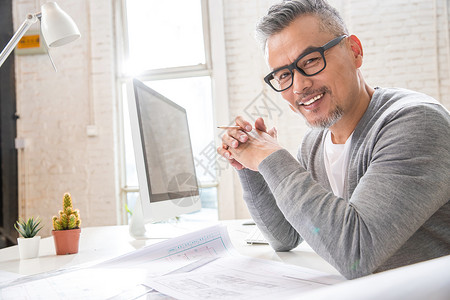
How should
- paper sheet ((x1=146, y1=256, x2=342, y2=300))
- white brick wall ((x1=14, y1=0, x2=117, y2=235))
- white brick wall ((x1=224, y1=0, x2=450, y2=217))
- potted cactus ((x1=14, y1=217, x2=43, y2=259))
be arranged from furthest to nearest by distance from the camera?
1. white brick wall ((x1=14, y1=0, x2=117, y2=235))
2. white brick wall ((x1=224, y1=0, x2=450, y2=217))
3. potted cactus ((x1=14, y1=217, x2=43, y2=259))
4. paper sheet ((x1=146, y1=256, x2=342, y2=300))

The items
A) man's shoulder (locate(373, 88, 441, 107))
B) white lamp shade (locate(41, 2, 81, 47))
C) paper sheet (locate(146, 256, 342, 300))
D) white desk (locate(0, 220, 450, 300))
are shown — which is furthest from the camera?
white lamp shade (locate(41, 2, 81, 47))

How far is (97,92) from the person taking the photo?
3828mm

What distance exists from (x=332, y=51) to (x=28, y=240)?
118cm

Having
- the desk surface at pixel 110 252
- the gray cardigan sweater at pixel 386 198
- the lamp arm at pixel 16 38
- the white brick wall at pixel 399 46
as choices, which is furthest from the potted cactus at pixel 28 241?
the white brick wall at pixel 399 46

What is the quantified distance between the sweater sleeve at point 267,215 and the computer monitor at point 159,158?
0.34 m

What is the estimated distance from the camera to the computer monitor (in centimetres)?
118

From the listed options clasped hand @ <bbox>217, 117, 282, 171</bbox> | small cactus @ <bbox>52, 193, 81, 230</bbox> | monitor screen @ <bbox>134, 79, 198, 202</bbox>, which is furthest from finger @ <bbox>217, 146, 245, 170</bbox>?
small cactus @ <bbox>52, 193, 81, 230</bbox>

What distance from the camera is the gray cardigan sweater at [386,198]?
669mm

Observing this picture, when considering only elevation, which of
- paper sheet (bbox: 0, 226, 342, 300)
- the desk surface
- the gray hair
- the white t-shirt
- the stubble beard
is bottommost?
the desk surface

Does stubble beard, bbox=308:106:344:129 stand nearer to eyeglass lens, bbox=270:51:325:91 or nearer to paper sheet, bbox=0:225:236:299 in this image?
eyeglass lens, bbox=270:51:325:91

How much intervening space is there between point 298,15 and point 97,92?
129 inches

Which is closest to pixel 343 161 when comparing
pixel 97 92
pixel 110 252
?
pixel 110 252

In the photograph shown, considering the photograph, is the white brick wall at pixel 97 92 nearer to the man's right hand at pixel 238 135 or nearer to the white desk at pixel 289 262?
the white desk at pixel 289 262

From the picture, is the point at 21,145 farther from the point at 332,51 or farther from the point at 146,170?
the point at 332,51
